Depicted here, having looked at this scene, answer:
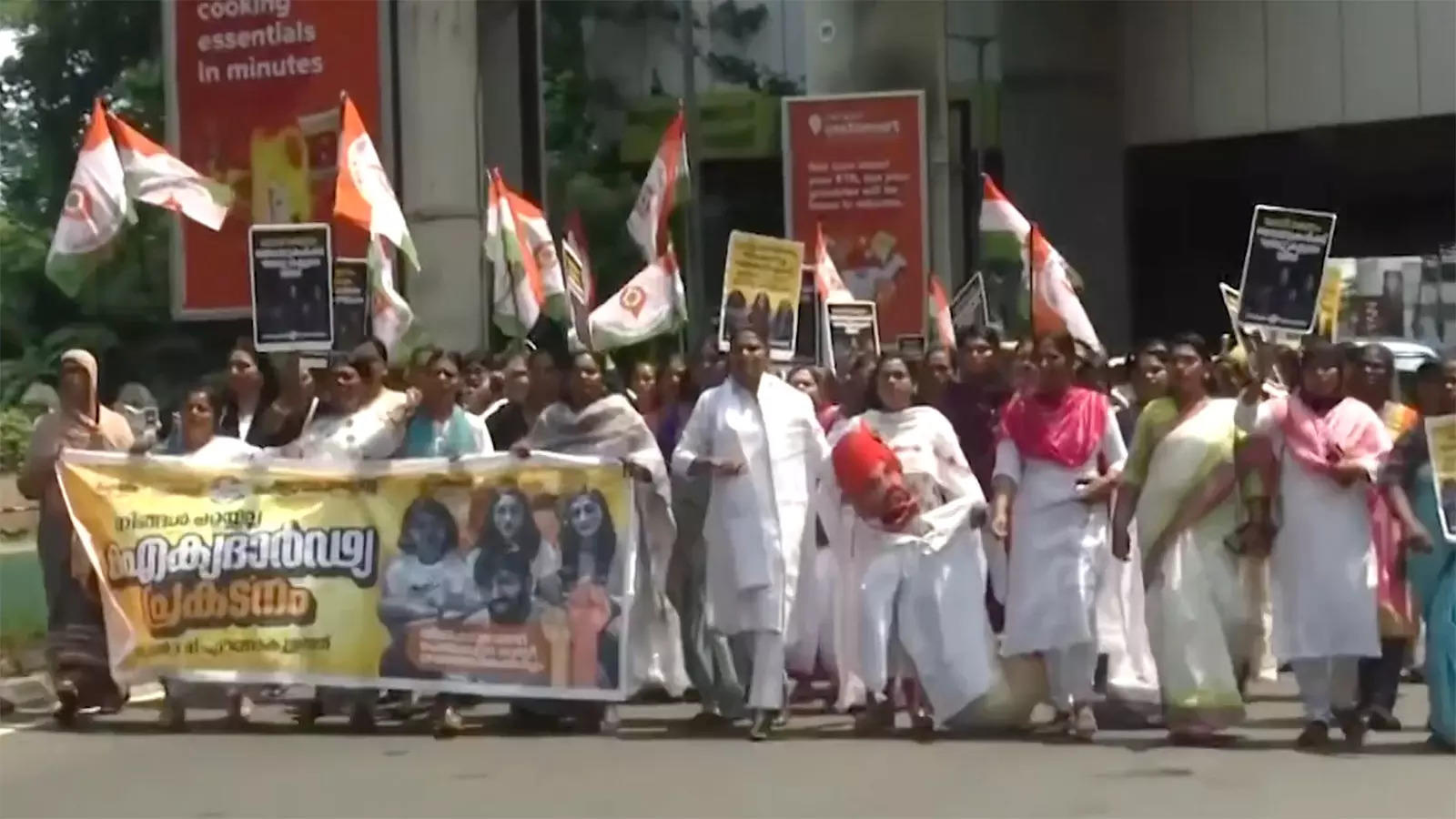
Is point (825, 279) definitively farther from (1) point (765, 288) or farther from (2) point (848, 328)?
(1) point (765, 288)

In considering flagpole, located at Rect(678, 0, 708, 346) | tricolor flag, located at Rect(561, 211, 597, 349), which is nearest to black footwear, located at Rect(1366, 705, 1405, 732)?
tricolor flag, located at Rect(561, 211, 597, 349)

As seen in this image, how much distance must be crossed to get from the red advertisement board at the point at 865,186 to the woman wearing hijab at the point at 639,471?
1057 centimetres

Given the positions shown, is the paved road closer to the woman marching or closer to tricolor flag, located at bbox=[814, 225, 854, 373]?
the woman marching

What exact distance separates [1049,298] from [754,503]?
345 centimetres

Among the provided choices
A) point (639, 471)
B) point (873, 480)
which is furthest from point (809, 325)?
point (873, 480)

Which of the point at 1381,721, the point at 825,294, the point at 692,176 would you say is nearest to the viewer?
the point at 1381,721

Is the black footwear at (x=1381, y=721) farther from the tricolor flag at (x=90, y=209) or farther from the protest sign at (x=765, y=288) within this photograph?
the tricolor flag at (x=90, y=209)

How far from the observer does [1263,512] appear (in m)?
9.99

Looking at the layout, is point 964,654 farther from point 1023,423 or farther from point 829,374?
point 829,374

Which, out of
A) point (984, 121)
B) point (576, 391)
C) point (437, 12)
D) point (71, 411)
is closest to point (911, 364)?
point (576, 391)

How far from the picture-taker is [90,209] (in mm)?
12422

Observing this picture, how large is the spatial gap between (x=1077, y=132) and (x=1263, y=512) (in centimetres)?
2249

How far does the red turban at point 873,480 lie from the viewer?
407 inches

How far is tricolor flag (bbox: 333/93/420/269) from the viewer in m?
12.5
